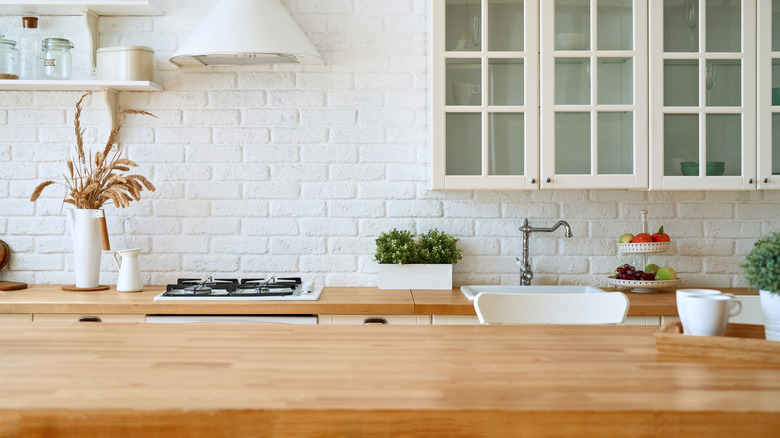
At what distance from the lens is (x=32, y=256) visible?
327 centimetres

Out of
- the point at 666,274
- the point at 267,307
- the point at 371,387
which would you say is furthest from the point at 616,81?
the point at 371,387

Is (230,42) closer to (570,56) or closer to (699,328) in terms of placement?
(570,56)

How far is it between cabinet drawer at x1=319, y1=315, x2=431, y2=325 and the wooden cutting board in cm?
136

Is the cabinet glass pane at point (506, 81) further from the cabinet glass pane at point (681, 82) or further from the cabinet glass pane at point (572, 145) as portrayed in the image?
the cabinet glass pane at point (681, 82)

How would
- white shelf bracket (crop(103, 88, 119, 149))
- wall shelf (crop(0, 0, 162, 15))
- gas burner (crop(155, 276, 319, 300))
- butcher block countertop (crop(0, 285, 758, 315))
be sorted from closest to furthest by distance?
butcher block countertop (crop(0, 285, 758, 315)), gas burner (crop(155, 276, 319, 300)), wall shelf (crop(0, 0, 162, 15)), white shelf bracket (crop(103, 88, 119, 149))

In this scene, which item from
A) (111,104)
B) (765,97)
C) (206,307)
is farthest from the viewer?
(111,104)

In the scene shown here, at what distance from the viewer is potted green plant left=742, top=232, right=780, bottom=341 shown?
125 centimetres

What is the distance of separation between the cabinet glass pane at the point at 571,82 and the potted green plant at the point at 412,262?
0.78 metres

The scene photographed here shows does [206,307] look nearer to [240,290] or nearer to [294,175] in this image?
[240,290]

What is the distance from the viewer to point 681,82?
296 centimetres

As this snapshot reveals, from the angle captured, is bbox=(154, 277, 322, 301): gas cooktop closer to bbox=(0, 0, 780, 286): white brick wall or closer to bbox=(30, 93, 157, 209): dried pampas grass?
bbox=(0, 0, 780, 286): white brick wall

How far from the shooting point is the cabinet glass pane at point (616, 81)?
9.71 feet

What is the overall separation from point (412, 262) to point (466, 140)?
572mm

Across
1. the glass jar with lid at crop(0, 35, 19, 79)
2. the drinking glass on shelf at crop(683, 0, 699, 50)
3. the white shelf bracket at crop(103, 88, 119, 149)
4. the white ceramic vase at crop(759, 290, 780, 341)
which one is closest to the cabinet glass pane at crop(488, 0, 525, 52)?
the drinking glass on shelf at crop(683, 0, 699, 50)
